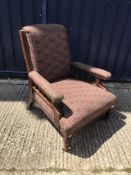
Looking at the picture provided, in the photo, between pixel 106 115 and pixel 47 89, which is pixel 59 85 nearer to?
pixel 47 89

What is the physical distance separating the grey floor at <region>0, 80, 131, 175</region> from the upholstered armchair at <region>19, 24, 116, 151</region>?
0.20 meters

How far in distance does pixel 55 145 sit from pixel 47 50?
4.38 feet

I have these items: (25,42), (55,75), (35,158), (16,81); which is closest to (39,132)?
(35,158)

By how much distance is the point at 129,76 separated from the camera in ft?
13.5

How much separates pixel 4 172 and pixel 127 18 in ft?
10.1

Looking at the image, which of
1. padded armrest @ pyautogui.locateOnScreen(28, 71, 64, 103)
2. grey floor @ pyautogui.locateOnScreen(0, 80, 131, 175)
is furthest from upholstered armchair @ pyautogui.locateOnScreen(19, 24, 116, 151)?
grey floor @ pyautogui.locateOnScreen(0, 80, 131, 175)

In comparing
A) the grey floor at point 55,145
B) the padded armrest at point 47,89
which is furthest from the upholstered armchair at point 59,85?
the grey floor at point 55,145

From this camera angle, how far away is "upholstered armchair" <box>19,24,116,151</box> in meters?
2.38

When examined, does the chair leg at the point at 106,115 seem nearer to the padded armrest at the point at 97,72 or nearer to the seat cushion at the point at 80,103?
the seat cushion at the point at 80,103

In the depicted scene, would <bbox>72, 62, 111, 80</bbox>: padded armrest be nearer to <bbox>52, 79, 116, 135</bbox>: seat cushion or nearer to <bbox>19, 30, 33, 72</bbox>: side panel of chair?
<bbox>52, 79, 116, 135</bbox>: seat cushion

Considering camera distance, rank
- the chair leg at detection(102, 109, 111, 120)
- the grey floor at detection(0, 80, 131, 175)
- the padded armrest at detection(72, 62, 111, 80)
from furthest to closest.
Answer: the chair leg at detection(102, 109, 111, 120) → the padded armrest at detection(72, 62, 111, 80) → the grey floor at detection(0, 80, 131, 175)

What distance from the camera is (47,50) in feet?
9.51

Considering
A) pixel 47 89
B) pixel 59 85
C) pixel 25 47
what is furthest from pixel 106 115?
pixel 25 47

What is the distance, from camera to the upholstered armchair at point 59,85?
2381 mm
